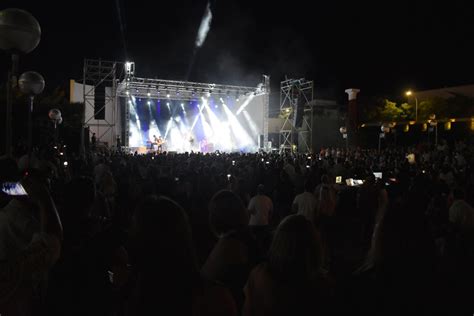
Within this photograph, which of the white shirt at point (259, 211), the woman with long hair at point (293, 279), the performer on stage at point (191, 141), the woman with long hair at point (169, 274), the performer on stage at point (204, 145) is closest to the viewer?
the woman with long hair at point (169, 274)

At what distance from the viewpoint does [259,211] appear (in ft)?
19.5

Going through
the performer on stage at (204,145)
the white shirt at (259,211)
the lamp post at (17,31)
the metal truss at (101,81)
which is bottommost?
the white shirt at (259,211)

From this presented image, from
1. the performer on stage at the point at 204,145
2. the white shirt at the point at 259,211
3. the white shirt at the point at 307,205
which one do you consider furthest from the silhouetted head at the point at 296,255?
the performer on stage at the point at 204,145

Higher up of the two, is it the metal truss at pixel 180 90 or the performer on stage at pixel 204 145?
the metal truss at pixel 180 90

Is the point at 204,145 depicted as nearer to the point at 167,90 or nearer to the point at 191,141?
the point at 191,141

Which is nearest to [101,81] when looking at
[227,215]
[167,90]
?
[167,90]

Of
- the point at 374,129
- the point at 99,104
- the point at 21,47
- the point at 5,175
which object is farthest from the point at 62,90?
the point at 5,175

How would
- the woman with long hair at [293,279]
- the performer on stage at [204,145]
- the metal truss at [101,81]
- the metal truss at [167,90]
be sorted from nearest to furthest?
the woman with long hair at [293,279] < the metal truss at [101,81] < the metal truss at [167,90] < the performer on stage at [204,145]

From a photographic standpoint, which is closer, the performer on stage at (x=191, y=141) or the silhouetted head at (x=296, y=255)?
the silhouetted head at (x=296, y=255)

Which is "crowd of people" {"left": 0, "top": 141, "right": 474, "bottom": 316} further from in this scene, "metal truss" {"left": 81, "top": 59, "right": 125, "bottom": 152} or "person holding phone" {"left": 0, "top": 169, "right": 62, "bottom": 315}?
"metal truss" {"left": 81, "top": 59, "right": 125, "bottom": 152}

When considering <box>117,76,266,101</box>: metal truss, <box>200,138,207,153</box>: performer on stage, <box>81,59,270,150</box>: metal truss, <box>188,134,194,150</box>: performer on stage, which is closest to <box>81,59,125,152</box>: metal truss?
<box>81,59,270,150</box>: metal truss

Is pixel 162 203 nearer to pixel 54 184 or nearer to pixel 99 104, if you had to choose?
pixel 54 184

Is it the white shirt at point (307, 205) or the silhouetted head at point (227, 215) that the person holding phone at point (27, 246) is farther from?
the white shirt at point (307, 205)

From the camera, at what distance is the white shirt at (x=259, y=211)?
5949 mm
